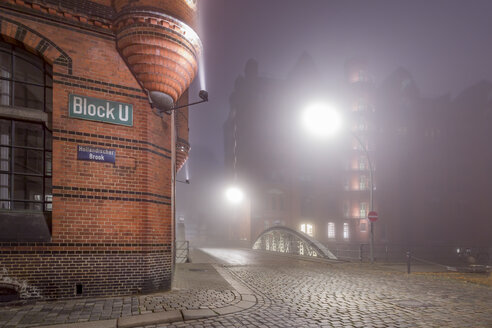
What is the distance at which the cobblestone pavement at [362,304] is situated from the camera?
6.03 meters

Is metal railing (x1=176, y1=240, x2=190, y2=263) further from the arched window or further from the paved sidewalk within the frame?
the paved sidewalk

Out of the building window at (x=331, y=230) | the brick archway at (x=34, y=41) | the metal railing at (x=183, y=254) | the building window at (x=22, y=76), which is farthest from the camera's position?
the building window at (x=331, y=230)

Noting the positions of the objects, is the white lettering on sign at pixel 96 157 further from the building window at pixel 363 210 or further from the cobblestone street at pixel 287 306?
the building window at pixel 363 210

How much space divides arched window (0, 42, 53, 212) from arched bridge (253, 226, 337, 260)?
1461 centimetres

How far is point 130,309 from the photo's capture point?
21.9ft

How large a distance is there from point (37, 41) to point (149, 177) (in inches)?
153

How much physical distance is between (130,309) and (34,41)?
611 cm

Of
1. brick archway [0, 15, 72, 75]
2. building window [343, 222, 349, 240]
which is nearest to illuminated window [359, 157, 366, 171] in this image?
building window [343, 222, 349, 240]

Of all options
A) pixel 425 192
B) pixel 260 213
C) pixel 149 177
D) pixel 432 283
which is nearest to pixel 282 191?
pixel 260 213

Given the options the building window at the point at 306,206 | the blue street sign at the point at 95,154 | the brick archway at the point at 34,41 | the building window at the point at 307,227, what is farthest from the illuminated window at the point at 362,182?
the brick archway at the point at 34,41

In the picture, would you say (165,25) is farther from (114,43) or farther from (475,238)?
(475,238)

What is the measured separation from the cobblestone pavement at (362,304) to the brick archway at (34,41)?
630cm

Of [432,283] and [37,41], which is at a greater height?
[37,41]

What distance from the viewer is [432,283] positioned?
10508 mm
